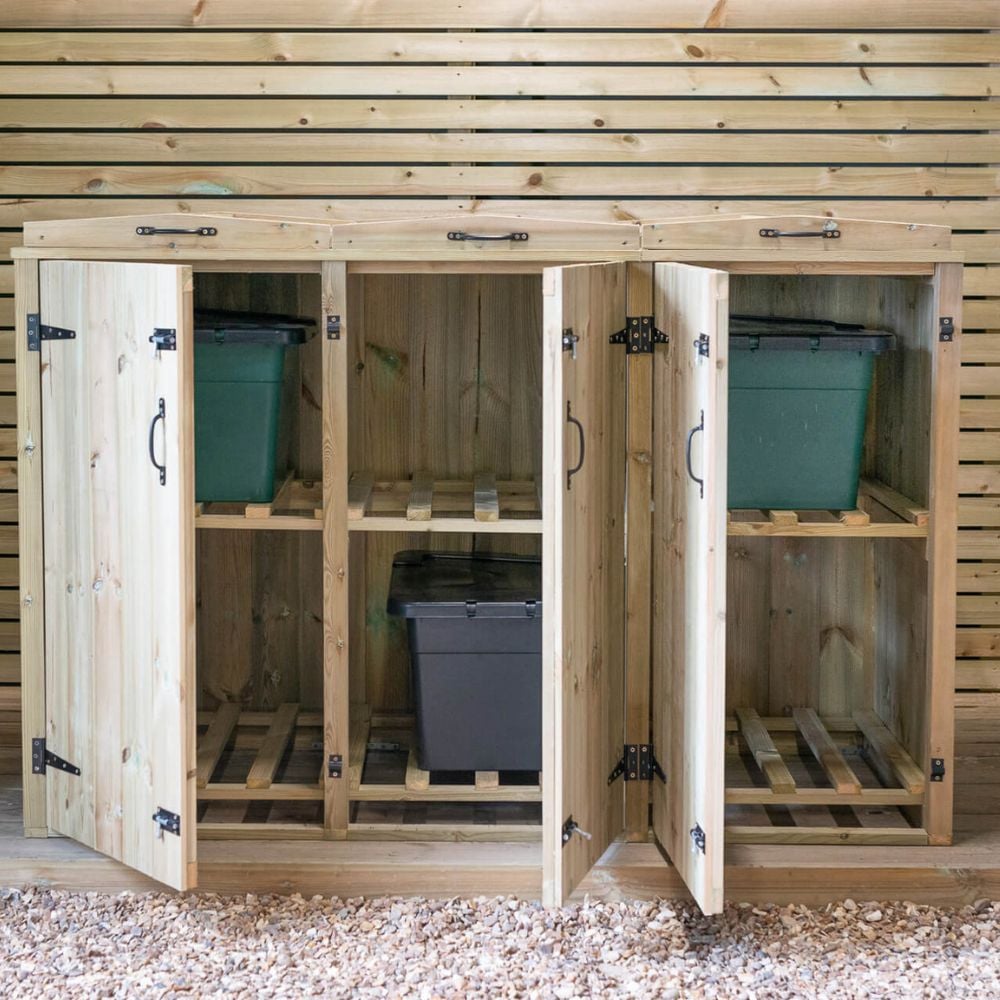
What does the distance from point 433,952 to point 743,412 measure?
1.52 metres

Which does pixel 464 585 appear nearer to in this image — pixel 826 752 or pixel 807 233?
pixel 826 752

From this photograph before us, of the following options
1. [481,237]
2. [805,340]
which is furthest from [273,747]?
[805,340]

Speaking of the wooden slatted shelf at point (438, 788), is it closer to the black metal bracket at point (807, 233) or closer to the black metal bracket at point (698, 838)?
the black metal bracket at point (698, 838)

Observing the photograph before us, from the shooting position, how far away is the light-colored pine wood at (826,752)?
12.9 ft

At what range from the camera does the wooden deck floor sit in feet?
12.0

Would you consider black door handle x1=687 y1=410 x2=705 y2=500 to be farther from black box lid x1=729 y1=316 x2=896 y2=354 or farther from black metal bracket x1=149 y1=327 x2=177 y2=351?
black metal bracket x1=149 y1=327 x2=177 y2=351

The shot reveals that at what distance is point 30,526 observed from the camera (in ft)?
12.2

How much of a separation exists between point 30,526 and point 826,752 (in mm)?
2152

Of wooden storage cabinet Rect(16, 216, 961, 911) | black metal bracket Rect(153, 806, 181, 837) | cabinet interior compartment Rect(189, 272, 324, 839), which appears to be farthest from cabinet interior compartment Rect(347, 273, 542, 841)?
black metal bracket Rect(153, 806, 181, 837)

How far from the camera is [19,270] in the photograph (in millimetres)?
3652

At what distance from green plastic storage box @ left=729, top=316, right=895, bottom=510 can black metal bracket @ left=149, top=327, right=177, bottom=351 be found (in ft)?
4.59

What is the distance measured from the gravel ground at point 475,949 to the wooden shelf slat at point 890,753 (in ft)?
1.14

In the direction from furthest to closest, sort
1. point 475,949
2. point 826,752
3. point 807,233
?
point 826,752 → point 807,233 → point 475,949

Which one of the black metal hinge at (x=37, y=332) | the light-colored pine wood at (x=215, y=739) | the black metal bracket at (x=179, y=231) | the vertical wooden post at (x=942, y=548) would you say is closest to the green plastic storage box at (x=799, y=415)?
the vertical wooden post at (x=942, y=548)
